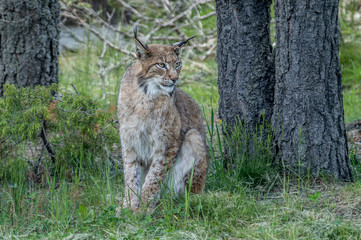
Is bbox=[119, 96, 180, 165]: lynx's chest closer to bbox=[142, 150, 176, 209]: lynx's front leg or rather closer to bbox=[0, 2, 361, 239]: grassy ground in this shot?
bbox=[142, 150, 176, 209]: lynx's front leg

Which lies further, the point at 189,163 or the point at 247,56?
the point at 247,56

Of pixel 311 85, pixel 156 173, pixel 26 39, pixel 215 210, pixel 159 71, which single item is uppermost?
pixel 26 39

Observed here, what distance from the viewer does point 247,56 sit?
417cm

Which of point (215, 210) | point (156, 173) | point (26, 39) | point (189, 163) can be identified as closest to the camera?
point (215, 210)

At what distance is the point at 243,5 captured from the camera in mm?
4121

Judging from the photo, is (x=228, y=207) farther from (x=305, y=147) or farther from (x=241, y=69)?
(x=241, y=69)

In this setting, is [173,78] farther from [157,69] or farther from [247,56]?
[247,56]

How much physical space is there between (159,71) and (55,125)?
1267 millimetres

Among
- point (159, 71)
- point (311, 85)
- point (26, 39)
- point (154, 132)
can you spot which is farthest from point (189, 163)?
point (26, 39)

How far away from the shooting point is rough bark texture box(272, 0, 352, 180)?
3.74 meters

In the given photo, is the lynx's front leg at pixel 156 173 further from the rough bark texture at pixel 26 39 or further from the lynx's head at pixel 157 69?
the rough bark texture at pixel 26 39

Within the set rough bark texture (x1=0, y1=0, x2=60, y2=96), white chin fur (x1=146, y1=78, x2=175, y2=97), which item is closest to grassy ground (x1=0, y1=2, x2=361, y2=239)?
white chin fur (x1=146, y1=78, x2=175, y2=97)

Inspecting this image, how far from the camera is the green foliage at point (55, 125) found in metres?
4.09

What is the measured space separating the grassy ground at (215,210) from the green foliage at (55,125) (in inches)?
10.6
